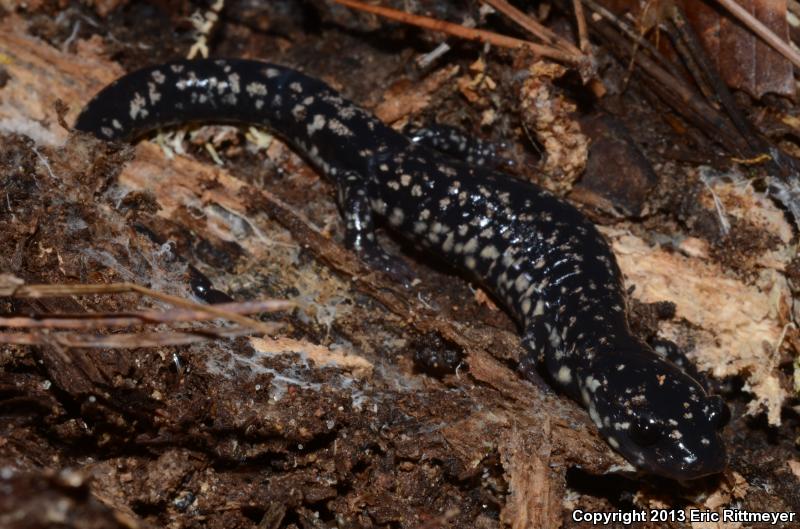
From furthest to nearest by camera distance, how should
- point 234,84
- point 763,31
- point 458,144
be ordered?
point 458,144 → point 234,84 → point 763,31

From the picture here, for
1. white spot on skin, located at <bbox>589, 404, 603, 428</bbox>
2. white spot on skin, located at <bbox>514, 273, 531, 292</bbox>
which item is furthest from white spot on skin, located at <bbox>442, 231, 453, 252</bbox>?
white spot on skin, located at <bbox>589, 404, 603, 428</bbox>

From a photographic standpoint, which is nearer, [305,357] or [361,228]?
[305,357]

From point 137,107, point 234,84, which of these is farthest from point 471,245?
point 137,107

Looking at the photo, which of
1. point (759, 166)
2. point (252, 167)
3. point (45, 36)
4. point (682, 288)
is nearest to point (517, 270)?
point (682, 288)

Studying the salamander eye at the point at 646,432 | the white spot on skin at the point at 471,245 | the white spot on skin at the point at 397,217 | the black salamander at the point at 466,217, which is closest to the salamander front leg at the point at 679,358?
the black salamander at the point at 466,217

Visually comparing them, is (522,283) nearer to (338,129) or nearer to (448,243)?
(448,243)

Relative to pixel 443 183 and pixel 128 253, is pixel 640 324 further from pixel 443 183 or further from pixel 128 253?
pixel 128 253
